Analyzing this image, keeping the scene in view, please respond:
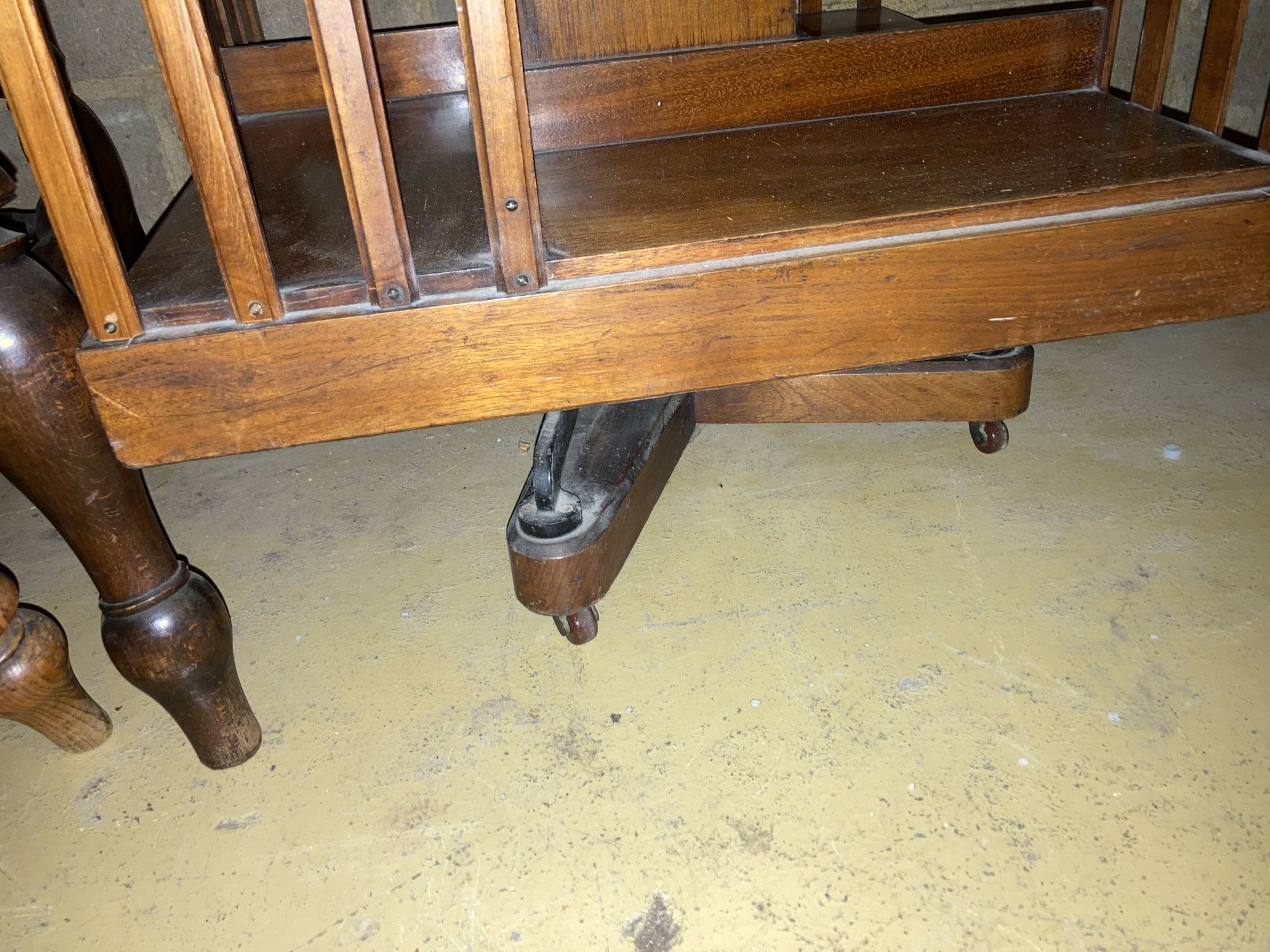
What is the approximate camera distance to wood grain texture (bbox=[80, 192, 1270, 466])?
2.47 ft

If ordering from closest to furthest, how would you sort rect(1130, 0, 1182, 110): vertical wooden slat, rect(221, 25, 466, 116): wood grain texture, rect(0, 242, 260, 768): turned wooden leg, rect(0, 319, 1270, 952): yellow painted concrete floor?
rect(0, 242, 260, 768): turned wooden leg < rect(0, 319, 1270, 952): yellow painted concrete floor < rect(1130, 0, 1182, 110): vertical wooden slat < rect(221, 25, 466, 116): wood grain texture

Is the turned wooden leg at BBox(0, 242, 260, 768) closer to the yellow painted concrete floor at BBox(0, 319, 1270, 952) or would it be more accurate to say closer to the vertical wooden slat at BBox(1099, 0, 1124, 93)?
the yellow painted concrete floor at BBox(0, 319, 1270, 952)

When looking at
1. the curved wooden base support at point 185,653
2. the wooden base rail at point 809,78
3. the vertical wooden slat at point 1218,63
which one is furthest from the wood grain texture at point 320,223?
the vertical wooden slat at point 1218,63

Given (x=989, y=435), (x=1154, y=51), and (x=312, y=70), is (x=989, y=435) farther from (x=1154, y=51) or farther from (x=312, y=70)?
(x=312, y=70)

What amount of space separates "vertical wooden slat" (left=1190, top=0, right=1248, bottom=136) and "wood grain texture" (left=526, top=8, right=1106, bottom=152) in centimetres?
23

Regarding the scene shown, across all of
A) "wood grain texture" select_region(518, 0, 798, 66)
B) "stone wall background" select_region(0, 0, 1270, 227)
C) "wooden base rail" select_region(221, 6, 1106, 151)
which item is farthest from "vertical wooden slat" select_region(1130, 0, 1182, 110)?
"stone wall background" select_region(0, 0, 1270, 227)

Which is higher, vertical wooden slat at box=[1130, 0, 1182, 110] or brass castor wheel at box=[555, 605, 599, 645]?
vertical wooden slat at box=[1130, 0, 1182, 110]

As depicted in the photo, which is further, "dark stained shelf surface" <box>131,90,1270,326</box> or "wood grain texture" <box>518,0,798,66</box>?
"wood grain texture" <box>518,0,798,66</box>

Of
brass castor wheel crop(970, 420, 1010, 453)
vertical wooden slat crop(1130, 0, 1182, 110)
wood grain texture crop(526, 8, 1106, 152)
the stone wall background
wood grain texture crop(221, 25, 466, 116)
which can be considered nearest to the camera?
vertical wooden slat crop(1130, 0, 1182, 110)

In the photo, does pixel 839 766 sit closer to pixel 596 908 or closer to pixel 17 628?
pixel 596 908

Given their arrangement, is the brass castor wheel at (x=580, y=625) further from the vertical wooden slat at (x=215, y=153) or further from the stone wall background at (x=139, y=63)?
the stone wall background at (x=139, y=63)

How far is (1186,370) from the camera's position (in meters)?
1.66

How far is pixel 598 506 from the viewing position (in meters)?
1.09

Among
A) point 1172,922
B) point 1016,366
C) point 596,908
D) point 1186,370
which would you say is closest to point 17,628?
point 596,908
